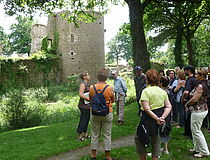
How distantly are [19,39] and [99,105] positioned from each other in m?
50.7

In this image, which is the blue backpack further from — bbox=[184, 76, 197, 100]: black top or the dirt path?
bbox=[184, 76, 197, 100]: black top

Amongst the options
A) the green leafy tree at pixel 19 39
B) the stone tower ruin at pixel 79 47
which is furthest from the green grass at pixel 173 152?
the green leafy tree at pixel 19 39

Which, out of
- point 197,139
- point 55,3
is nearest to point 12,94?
point 55,3

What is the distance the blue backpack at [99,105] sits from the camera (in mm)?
4016

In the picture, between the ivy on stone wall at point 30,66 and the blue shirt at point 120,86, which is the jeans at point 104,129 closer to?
the blue shirt at point 120,86

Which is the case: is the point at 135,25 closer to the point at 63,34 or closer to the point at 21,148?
the point at 21,148

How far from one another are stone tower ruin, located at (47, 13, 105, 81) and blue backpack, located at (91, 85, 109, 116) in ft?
73.8

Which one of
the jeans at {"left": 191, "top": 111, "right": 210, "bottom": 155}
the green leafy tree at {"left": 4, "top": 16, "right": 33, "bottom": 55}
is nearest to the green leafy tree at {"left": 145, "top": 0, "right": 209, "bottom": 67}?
the jeans at {"left": 191, "top": 111, "right": 210, "bottom": 155}

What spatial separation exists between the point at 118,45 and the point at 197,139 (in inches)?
2722

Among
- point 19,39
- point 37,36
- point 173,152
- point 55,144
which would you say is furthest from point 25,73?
point 19,39

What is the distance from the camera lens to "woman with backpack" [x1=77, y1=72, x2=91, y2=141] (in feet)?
17.6

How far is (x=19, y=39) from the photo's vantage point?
4894 centimetres

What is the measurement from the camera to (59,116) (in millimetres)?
11680

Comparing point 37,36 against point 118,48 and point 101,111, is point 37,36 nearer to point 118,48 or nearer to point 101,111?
point 101,111
